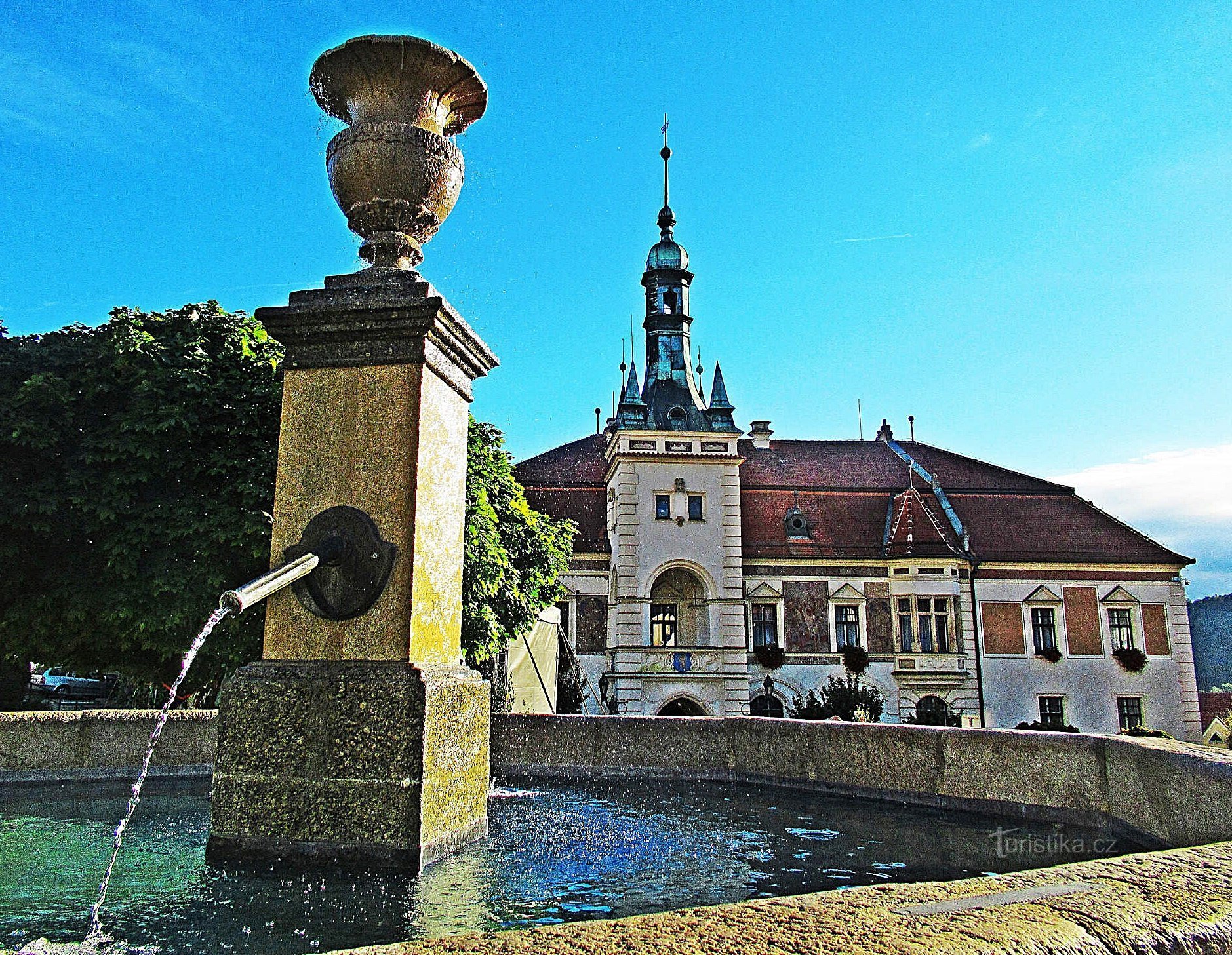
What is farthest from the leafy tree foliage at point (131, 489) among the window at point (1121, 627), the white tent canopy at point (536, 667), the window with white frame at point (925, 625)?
the window at point (1121, 627)

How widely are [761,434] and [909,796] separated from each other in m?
35.3

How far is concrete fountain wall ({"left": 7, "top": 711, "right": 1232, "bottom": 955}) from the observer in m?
2.03

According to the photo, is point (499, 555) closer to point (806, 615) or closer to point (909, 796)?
point (909, 796)

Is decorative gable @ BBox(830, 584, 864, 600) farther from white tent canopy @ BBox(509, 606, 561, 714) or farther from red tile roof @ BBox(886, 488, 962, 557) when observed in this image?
white tent canopy @ BBox(509, 606, 561, 714)

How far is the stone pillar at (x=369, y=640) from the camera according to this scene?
442 centimetres

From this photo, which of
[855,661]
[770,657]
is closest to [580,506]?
[770,657]

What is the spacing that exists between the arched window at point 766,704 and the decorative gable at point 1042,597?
10.9m

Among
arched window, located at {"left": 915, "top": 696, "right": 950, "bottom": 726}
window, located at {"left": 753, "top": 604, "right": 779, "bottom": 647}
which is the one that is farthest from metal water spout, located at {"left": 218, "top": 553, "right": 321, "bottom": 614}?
window, located at {"left": 753, "top": 604, "right": 779, "bottom": 647}

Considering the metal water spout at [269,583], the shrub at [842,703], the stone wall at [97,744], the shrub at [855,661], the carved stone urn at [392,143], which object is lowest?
the shrub at [842,703]

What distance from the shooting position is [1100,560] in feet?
120

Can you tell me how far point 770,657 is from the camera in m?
34.0

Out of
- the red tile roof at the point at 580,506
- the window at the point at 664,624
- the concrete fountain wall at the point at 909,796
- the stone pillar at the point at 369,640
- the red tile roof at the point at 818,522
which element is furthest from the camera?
the red tile roof at the point at 580,506

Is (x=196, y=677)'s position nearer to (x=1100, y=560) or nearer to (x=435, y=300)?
(x=435, y=300)

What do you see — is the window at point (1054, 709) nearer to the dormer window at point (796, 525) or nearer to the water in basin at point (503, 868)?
the dormer window at point (796, 525)
